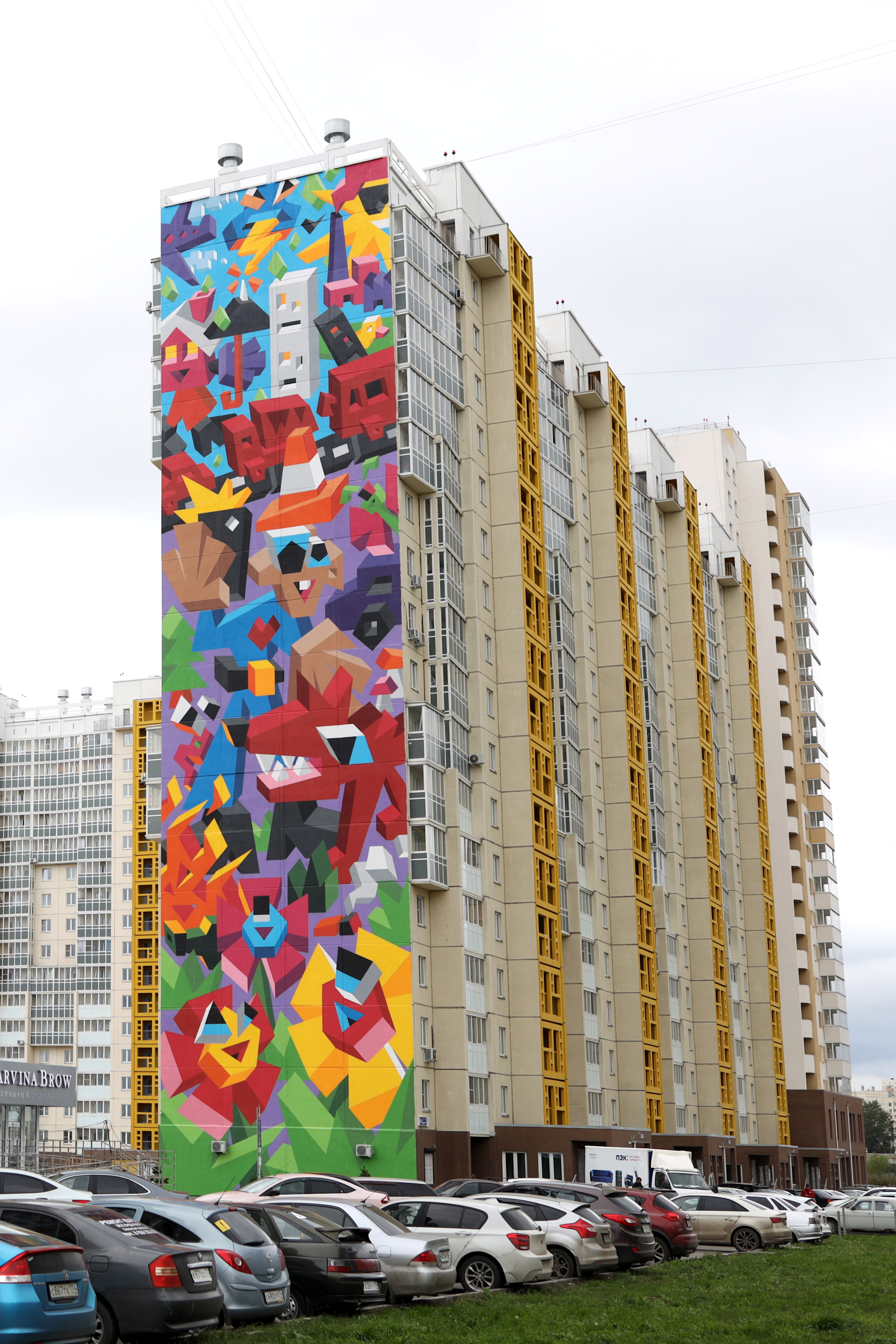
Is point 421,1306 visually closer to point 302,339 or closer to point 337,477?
point 337,477

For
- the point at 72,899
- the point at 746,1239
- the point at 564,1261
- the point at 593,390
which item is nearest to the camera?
the point at 564,1261

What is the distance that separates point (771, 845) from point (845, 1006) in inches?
676

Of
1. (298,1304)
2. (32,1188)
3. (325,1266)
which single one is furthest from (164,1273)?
(32,1188)

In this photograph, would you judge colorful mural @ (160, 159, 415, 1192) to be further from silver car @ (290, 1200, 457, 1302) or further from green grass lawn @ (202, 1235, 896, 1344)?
silver car @ (290, 1200, 457, 1302)

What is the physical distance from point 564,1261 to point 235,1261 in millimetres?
12303

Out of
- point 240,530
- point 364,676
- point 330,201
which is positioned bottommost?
point 364,676

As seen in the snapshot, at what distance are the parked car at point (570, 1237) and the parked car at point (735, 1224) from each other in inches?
457

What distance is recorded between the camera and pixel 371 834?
59.5 metres

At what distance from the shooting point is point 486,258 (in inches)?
2795

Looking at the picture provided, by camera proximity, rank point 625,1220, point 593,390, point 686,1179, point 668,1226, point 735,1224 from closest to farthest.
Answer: point 625,1220 < point 668,1226 < point 735,1224 < point 686,1179 < point 593,390

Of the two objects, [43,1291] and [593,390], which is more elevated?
[593,390]

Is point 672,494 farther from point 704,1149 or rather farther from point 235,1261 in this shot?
point 235,1261

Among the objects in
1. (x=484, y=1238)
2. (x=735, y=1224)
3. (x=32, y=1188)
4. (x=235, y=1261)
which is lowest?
(x=735, y=1224)

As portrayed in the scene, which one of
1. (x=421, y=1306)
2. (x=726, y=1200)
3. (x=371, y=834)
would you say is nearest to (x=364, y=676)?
(x=371, y=834)
